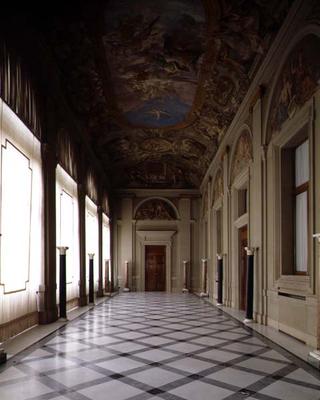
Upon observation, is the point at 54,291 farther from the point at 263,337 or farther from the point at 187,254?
the point at 187,254

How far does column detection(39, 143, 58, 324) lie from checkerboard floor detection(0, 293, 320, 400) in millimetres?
935

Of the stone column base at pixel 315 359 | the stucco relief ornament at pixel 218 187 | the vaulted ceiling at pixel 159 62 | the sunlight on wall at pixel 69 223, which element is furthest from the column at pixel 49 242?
the stucco relief ornament at pixel 218 187

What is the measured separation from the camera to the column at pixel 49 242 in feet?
33.6

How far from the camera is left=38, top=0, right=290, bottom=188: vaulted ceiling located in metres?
9.62

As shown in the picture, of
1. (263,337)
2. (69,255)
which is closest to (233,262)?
(69,255)

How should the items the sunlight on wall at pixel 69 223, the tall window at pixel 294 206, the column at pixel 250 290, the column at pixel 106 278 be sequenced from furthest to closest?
1. the column at pixel 106 278
2. the sunlight on wall at pixel 69 223
3. the column at pixel 250 290
4. the tall window at pixel 294 206

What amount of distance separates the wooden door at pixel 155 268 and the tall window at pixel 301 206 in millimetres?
17854

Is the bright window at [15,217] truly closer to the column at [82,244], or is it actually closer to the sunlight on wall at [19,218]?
the sunlight on wall at [19,218]

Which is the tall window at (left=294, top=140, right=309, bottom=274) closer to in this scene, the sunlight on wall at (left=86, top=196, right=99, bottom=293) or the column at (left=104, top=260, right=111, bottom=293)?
the sunlight on wall at (left=86, top=196, right=99, bottom=293)

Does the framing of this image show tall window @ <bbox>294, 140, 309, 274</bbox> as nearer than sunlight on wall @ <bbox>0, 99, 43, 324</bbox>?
No

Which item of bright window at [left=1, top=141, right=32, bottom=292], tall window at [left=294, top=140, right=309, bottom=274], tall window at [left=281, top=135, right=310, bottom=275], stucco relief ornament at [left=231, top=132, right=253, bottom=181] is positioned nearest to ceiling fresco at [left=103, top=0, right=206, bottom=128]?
stucco relief ornament at [left=231, top=132, right=253, bottom=181]

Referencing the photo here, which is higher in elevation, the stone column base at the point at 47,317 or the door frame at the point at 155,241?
the door frame at the point at 155,241

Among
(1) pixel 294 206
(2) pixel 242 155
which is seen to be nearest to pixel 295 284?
(1) pixel 294 206

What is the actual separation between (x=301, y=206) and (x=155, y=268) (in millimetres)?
18369
